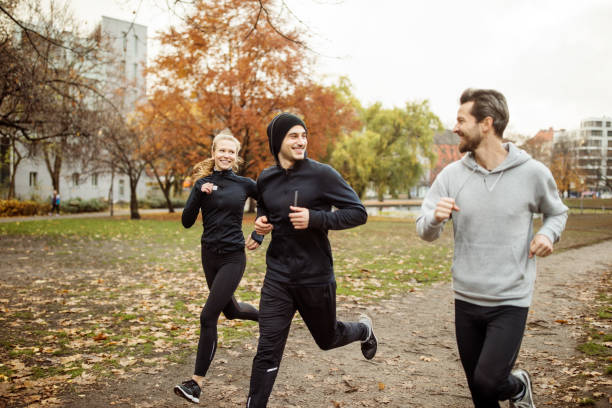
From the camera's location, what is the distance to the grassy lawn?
5.10m

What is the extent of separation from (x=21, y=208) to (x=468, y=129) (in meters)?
33.7

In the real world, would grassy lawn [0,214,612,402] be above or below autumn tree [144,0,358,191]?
below

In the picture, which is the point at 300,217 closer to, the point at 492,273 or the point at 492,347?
the point at 492,273

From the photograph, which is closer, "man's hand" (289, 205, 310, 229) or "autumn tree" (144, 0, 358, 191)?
"man's hand" (289, 205, 310, 229)

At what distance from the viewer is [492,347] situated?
9.04 feet

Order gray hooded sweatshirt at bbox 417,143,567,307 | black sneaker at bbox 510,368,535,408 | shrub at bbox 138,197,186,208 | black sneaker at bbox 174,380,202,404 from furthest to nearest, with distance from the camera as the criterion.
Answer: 1. shrub at bbox 138,197,186,208
2. black sneaker at bbox 174,380,202,404
3. black sneaker at bbox 510,368,535,408
4. gray hooded sweatshirt at bbox 417,143,567,307

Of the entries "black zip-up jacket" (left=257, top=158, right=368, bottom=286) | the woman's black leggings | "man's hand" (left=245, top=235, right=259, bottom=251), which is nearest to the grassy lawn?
the woman's black leggings

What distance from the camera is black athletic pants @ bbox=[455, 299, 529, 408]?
8.98ft

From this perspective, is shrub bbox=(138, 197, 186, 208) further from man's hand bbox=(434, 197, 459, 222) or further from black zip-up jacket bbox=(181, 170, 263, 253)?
man's hand bbox=(434, 197, 459, 222)

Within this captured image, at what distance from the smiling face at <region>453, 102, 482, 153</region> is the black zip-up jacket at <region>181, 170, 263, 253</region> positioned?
202 centimetres

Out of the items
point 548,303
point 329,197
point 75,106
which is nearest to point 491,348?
point 329,197

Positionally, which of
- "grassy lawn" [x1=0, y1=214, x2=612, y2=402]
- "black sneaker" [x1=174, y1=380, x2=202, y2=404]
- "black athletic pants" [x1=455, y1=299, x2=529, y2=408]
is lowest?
"grassy lawn" [x1=0, y1=214, x2=612, y2=402]

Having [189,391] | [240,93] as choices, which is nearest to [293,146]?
[189,391]

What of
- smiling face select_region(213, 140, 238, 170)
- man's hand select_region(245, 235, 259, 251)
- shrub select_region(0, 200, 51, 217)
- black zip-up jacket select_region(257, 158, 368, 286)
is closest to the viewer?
black zip-up jacket select_region(257, 158, 368, 286)
